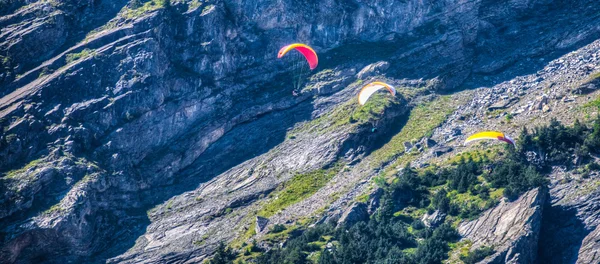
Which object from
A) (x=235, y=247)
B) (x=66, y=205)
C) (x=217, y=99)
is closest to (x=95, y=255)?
(x=66, y=205)

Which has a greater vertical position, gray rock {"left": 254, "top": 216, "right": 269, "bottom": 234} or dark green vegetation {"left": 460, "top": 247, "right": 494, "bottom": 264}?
dark green vegetation {"left": 460, "top": 247, "right": 494, "bottom": 264}

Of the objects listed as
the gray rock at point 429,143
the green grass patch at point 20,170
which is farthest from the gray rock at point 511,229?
the green grass patch at point 20,170

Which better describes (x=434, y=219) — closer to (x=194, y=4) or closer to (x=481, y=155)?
(x=481, y=155)

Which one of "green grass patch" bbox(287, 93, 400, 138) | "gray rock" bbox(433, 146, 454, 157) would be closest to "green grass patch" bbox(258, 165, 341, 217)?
"green grass patch" bbox(287, 93, 400, 138)

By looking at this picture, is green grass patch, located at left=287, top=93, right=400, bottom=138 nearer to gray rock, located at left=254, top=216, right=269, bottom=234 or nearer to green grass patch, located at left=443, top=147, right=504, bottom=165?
green grass patch, located at left=443, top=147, right=504, bottom=165

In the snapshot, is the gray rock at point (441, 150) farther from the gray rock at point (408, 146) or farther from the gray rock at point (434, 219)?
the gray rock at point (434, 219)

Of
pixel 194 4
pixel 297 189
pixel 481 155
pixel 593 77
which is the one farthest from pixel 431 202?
pixel 194 4
